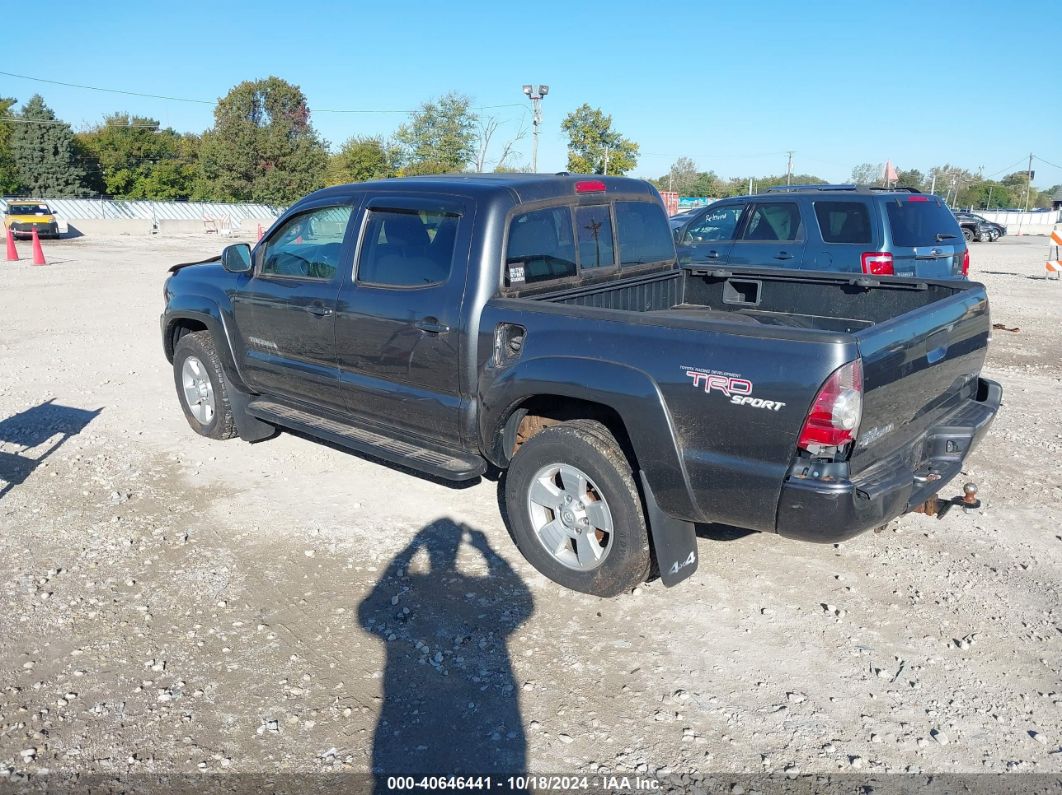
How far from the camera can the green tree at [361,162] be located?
50469 mm

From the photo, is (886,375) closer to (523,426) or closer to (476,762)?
(523,426)

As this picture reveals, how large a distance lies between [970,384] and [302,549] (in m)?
3.84

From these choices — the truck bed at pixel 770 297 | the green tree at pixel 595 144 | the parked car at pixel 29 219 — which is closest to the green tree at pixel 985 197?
the green tree at pixel 595 144

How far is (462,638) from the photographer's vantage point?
12.3 ft

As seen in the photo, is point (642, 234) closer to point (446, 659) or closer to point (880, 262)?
point (446, 659)

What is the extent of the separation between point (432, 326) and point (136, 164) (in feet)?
204

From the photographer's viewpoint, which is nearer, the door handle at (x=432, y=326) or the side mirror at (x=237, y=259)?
the door handle at (x=432, y=326)

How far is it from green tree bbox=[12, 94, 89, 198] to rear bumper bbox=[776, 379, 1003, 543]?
59.3 metres

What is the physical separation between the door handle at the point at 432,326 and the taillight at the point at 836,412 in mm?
1967

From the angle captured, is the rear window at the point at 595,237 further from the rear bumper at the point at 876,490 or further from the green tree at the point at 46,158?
the green tree at the point at 46,158

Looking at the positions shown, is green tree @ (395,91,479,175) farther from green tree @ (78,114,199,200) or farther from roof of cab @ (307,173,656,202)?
roof of cab @ (307,173,656,202)

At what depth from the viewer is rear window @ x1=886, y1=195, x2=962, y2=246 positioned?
8.77 metres

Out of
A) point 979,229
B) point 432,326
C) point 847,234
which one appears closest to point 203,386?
point 432,326

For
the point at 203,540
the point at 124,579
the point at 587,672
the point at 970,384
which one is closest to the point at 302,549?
the point at 203,540
